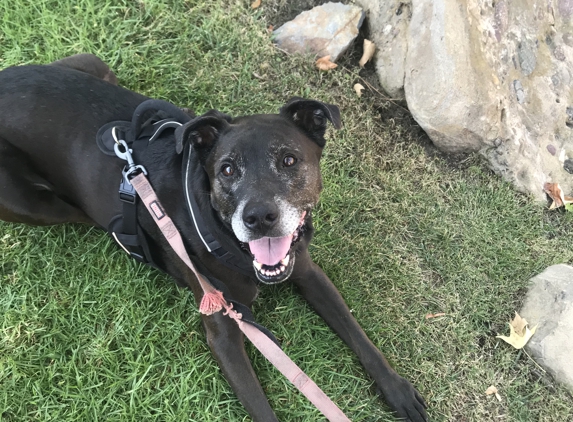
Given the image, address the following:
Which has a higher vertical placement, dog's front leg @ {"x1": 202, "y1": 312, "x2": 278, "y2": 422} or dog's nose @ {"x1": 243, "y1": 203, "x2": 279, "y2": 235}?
dog's nose @ {"x1": 243, "y1": 203, "x2": 279, "y2": 235}

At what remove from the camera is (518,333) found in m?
3.77

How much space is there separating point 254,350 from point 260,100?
2.25m

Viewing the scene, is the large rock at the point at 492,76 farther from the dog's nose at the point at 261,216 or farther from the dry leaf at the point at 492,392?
the dog's nose at the point at 261,216

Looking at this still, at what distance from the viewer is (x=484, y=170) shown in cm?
446

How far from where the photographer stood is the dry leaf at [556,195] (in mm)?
4375

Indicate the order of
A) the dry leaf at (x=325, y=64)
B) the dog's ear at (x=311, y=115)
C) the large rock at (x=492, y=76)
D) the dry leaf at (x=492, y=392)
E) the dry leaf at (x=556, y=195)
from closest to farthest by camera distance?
the dog's ear at (x=311, y=115), the dry leaf at (x=492, y=392), the large rock at (x=492, y=76), the dry leaf at (x=556, y=195), the dry leaf at (x=325, y=64)

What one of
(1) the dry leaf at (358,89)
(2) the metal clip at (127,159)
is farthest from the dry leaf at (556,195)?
(2) the metal clip at (127,159)

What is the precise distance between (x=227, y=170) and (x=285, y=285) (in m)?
1.30

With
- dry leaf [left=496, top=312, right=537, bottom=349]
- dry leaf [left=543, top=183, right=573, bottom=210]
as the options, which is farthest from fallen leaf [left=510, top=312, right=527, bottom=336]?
dry leaf [left=543, top=183, right=573, bottom=210]

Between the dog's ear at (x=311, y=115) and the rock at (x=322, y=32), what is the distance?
183 cm

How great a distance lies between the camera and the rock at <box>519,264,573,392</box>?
359 cm

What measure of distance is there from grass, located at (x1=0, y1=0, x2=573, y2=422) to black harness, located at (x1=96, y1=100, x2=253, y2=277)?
512mm

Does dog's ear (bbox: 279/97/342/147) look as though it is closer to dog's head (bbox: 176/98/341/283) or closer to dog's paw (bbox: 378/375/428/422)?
dog's head (bbox: 176/98/341/283)

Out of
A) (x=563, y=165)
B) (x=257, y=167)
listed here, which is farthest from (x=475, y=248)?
(x=257, y=167)
